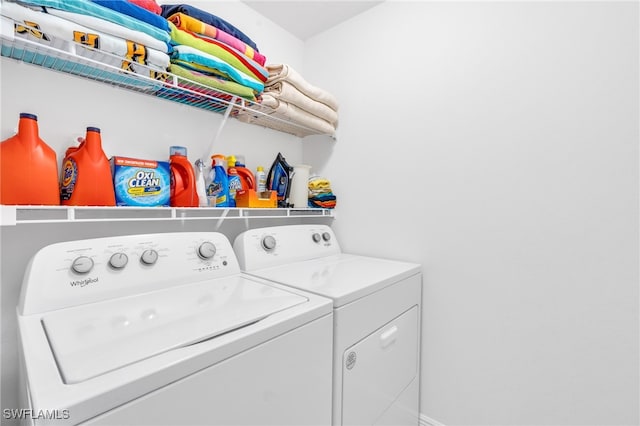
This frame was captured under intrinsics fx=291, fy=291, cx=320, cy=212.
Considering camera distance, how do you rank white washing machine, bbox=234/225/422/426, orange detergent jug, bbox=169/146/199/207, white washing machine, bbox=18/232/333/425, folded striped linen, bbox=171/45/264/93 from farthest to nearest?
orange detergent jug, bbox=169/146/199/207 → folded striped linen, bbox=171/45/264/93 → white washing machine, bbox=234/225/422/426 → white washing machine, bbox=18/232/333/425

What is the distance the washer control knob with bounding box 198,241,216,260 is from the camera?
1271 mm

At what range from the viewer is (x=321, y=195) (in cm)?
201

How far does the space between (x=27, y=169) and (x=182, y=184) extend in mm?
514

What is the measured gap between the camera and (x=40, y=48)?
983 mm

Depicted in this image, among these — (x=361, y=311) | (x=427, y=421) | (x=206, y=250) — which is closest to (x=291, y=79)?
(x=206, y=250)

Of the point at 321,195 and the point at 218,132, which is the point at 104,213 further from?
the point at 321,195

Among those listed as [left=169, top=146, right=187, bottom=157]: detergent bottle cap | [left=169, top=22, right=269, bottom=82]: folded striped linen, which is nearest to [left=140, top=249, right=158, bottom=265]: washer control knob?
[left=169, top=146, right=187, bottom=157]: detergent bottle cap

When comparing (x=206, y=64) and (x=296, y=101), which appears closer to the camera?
(x=206, y=64)

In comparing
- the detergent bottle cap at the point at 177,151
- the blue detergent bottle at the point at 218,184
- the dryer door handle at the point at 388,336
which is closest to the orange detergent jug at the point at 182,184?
the detergent bottle cap at the point at 177,151

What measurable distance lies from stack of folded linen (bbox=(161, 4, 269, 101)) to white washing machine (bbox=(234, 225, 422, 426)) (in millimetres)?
742

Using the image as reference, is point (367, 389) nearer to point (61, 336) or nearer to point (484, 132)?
point (61, 336)

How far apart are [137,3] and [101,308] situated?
1.14 m

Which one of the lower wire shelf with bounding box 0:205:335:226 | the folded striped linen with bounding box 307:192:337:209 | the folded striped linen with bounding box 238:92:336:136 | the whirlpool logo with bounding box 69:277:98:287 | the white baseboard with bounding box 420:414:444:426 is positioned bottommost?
the white baseboard with bounding box 420:414:444:426

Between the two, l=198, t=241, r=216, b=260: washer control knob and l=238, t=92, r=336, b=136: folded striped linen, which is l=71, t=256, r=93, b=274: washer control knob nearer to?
l=198, t=241, r=216, b=260: washer control knob
